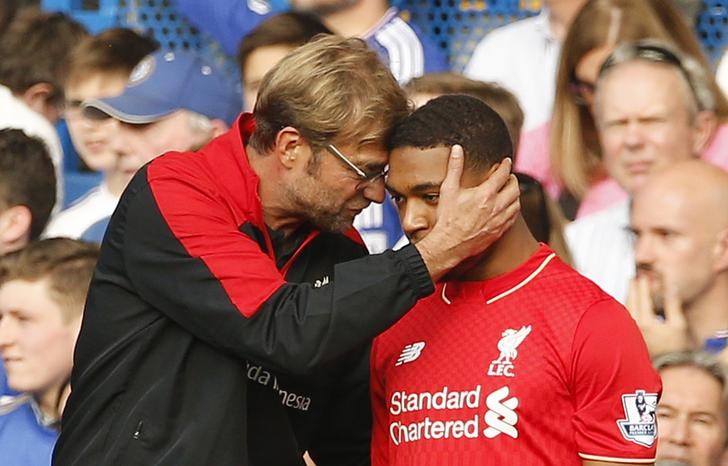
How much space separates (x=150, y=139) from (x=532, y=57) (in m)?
1.37

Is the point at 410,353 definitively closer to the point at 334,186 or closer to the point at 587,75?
the point at 334,186

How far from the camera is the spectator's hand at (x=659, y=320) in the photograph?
14.4 ft

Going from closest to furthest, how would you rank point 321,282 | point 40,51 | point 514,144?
point 321,282 < point 514,144 < point 40,51

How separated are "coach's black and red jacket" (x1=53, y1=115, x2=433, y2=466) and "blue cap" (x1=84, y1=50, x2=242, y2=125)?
2060 mm

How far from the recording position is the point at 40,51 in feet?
19.9

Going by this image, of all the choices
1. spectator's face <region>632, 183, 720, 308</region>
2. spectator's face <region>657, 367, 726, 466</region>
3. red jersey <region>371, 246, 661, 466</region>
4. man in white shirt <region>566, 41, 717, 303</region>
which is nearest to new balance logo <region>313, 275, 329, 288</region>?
red jersey <region>371, 246, 661, 466</region>

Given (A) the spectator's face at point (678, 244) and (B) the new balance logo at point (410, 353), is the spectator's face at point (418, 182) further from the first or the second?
(A) the spectator's face at point (678, 244)

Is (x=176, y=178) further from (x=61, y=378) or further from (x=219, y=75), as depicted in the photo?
(x=219, y=75)

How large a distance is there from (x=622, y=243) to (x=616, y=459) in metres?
1.97

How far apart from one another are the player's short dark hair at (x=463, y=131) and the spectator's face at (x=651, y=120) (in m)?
1.76

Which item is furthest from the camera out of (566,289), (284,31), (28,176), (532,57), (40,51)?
(40,51)

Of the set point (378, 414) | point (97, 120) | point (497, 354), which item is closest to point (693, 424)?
point (378, 414)

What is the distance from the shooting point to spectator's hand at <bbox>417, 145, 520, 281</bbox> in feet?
9.84

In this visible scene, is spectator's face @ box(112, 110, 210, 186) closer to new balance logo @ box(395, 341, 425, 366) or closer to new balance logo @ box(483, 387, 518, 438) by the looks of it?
new balance logo @ box(395, 341, 425, 366)
